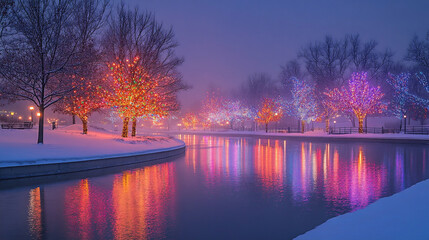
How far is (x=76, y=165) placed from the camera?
591 inches

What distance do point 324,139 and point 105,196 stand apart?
3653 centimetres

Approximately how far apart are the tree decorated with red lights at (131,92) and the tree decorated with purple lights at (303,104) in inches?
1253

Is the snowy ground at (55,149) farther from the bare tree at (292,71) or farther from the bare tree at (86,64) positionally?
the bare tree at (292,71)

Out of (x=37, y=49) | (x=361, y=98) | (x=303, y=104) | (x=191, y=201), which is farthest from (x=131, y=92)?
(x=303, y=104)

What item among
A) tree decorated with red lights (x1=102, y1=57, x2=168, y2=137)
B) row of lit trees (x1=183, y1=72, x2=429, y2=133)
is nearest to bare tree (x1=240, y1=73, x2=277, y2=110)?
row of lit trees (x1=183, y1=72, x2=429, y2=133)

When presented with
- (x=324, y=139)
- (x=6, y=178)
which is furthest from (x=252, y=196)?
(x=324, y=139)

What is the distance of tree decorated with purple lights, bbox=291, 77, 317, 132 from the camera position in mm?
52834

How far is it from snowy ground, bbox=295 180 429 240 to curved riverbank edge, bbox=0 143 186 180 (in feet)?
39.8

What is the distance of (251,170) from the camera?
1522 cm

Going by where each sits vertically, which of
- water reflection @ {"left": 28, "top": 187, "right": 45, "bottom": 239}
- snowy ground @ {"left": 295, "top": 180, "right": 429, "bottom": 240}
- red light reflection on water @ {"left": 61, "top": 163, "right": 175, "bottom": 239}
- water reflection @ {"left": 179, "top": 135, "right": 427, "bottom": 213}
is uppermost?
snowy ground @ {"left": 295, "top": 180, "right": 429, "bottom": 240}

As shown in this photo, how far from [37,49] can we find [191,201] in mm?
14347

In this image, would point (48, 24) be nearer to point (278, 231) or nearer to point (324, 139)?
point (278, 231)

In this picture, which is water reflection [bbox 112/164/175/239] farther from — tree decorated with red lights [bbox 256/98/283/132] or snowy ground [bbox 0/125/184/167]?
tree decorated with red lights [bbox 256/98/283/132]

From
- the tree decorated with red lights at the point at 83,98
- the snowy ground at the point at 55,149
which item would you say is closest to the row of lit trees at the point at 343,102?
the snowy ground at the point at 55,149
